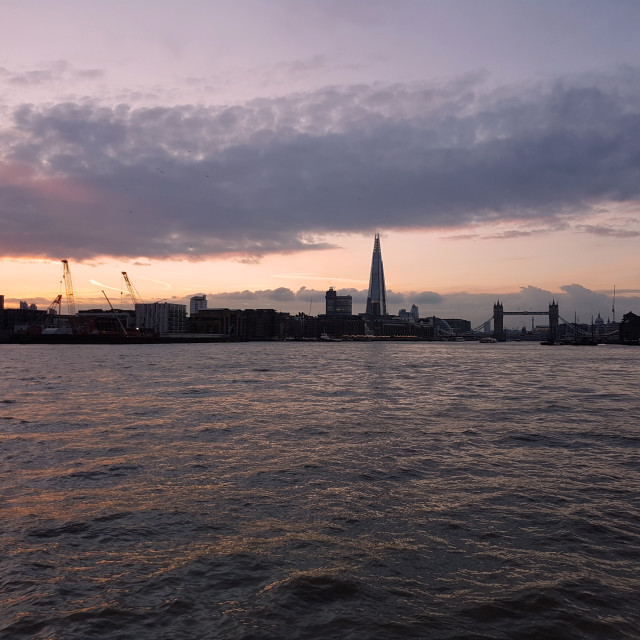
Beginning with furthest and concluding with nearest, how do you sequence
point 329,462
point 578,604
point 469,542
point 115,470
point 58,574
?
point 329,462 → point 115,470 → point 469,542 → point 58,574 → point 578,604

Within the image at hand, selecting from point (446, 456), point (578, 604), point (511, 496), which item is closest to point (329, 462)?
point (446, 456)

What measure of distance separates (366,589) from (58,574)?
5.05m

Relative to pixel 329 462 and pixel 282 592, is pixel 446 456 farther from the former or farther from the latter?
pixel 282 592

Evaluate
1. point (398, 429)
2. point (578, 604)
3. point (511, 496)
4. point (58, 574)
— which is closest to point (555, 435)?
point (398, 429)

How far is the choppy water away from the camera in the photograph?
7586 mm

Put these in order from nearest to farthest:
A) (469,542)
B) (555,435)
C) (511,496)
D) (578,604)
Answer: (578,604), (469,542), (511,496), (555,435)

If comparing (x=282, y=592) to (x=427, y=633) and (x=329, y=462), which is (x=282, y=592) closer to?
(x=427, y=633)

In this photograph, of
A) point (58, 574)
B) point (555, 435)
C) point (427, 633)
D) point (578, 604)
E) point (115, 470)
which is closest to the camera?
point (427, 633)

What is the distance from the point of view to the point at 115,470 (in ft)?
51.2

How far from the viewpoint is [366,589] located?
841 cm

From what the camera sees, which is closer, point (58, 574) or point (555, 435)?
point (58, 574)

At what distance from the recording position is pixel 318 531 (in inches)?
425

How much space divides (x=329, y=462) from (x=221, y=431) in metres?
7.30

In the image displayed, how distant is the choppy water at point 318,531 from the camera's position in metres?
7.59
